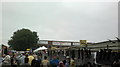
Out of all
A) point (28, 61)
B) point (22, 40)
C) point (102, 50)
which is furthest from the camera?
point (22, 40)

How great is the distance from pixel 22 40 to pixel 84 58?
213ft

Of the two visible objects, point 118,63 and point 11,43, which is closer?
point 118,63

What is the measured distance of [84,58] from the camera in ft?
49.7

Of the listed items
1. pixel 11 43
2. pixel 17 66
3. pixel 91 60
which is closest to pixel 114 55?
pixel 91 60

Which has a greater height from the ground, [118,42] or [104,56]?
[118,42]

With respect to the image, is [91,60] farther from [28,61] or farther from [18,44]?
[18,44]

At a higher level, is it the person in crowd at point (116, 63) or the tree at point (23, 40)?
the tree at point (23, 40)

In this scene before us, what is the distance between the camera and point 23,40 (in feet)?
257

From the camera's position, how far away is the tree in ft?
257

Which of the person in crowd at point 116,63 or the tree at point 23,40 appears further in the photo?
the tree at point 23,40

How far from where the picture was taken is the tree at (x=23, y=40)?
257 ft

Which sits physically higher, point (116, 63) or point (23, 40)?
point (23, 40)

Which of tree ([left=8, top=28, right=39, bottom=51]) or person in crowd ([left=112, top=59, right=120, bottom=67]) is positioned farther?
tree ([left=8, top=28, right=39, bottom=51])

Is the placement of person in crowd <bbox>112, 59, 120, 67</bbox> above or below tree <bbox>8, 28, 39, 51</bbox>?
below
